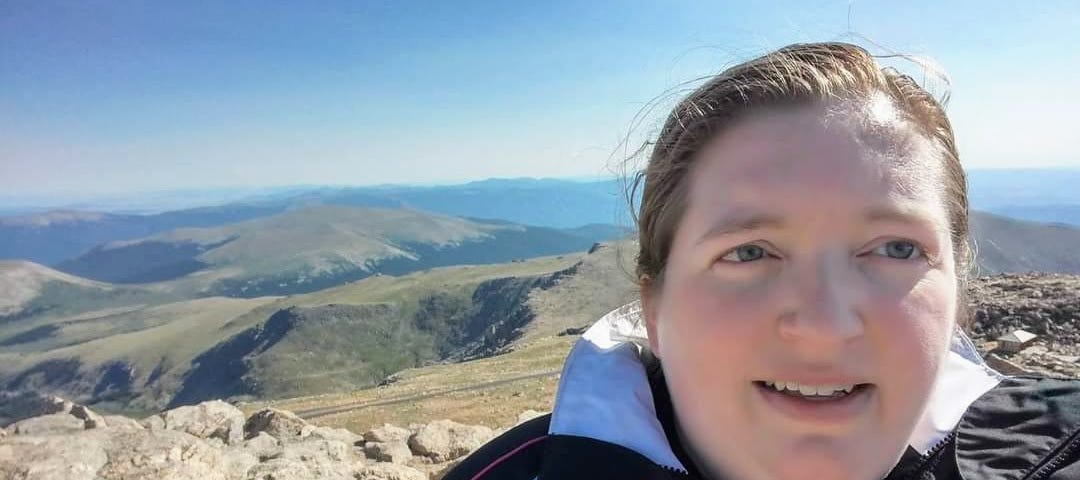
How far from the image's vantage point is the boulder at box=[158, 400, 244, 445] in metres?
15.1

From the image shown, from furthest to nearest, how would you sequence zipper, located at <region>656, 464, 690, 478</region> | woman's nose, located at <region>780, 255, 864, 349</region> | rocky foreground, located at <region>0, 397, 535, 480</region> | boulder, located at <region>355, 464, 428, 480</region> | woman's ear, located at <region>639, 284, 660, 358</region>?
rocky foreground, located at <region>0, 397, 535, 480</region>, boulder, located at <region>355, 464, 428, 480</region>, woman's ear, located at <region>639, 284, 660, 358</region>, zipper, located at <region>656, 464, 690, 478</region>, woman's nose, located at <region>780, 255, 864, 349</region>

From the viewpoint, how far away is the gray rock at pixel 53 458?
9289 mm

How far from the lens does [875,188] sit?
2320mm

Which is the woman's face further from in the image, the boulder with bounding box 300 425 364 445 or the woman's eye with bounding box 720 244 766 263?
the boulder with bounding box 300 425 364 445

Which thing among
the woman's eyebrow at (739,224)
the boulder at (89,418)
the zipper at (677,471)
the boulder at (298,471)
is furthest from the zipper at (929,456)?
the boulder at (89,418)

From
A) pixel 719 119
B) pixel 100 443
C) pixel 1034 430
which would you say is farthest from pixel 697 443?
pixel 100 443

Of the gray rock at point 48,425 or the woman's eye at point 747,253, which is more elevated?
the woman's eye at point 747,253

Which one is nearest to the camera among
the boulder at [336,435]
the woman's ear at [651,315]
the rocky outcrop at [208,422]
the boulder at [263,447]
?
the woman's ear at [651,315]

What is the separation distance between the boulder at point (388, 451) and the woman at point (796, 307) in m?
10.1

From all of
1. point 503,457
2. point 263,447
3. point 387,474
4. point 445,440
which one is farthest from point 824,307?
point 445,440

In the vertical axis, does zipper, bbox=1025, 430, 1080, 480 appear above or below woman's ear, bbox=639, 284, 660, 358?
below

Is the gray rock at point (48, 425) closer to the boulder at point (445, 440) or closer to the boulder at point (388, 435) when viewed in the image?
the boulder at point (388, 435)

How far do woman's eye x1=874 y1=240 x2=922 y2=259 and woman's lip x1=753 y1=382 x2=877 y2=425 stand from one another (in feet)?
1.47

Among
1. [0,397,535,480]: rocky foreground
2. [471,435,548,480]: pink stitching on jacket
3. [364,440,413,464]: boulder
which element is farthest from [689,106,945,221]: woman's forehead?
[364,440,413,464]: boulder
